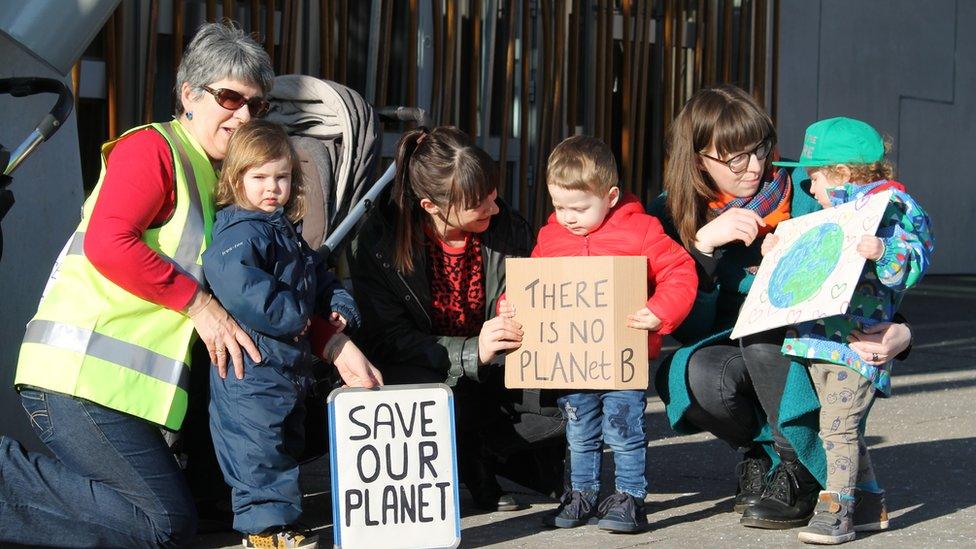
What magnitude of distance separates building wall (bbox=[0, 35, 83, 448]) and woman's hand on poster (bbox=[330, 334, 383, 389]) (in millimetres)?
1405

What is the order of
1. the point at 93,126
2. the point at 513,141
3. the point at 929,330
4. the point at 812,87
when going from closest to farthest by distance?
1. the point at 93,126
2. the point at 513,141
3. the point at 929,330
4. the point at 812,87

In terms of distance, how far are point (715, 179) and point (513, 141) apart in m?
4.66

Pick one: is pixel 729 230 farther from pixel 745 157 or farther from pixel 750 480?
pixel 750 480

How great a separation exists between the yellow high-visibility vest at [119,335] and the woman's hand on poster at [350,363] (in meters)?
0.41

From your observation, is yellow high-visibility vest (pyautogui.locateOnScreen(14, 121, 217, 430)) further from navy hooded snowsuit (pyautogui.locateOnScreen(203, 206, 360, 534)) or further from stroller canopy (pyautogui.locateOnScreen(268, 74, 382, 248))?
stroller canopy (pyautogui.locateOnScreen(268, 74, 382, 248))

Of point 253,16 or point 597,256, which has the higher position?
point 253,16

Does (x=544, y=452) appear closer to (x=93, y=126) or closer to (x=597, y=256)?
(x=597, y=256)

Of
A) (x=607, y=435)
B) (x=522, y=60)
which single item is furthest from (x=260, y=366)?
(x=522, y=60)

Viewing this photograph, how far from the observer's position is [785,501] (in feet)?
14.6

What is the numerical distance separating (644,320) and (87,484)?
1.68m

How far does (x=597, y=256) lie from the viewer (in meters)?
4.27

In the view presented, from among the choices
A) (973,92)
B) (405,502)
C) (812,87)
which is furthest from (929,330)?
(405,502)

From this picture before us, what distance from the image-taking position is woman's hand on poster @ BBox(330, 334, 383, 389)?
13.6 ft

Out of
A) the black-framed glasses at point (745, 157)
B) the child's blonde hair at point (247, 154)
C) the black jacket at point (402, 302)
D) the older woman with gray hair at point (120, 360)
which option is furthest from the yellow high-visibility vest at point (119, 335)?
the black-framed glasses at point (745, 157)
